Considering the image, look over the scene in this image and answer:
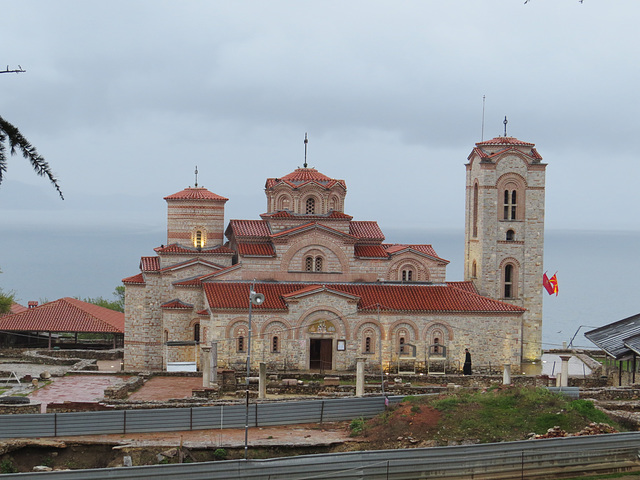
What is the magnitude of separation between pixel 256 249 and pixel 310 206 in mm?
3464

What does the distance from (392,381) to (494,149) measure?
46.5ft

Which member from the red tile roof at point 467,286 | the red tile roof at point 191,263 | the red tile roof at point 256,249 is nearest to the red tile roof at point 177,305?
the red tile roof at point 191,263

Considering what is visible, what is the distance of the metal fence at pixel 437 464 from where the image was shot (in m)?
20.2

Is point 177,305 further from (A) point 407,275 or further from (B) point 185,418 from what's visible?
(B) point 185,418

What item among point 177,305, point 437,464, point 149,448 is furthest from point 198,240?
Answer: point 437,464

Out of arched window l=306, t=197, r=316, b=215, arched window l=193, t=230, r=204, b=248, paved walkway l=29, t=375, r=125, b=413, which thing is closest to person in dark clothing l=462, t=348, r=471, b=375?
arched window l=306, t=197, r=316, b=215

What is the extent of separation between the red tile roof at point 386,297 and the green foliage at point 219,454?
14520 mm

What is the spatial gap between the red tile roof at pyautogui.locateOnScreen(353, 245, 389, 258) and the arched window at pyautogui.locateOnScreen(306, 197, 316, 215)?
255 centimetres

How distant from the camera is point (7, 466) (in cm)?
2238

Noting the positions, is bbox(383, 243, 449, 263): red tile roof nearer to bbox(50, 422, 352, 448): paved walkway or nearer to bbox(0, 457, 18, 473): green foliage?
bbox(50, 422, 352, 448): paved walkway

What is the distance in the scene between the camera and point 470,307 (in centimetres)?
3891

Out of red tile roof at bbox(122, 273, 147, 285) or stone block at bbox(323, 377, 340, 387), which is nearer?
stone block at bbox(323, 377, 340, 387)

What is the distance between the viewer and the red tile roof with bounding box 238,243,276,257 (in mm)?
39500

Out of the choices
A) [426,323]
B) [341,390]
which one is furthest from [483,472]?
[426,323]
